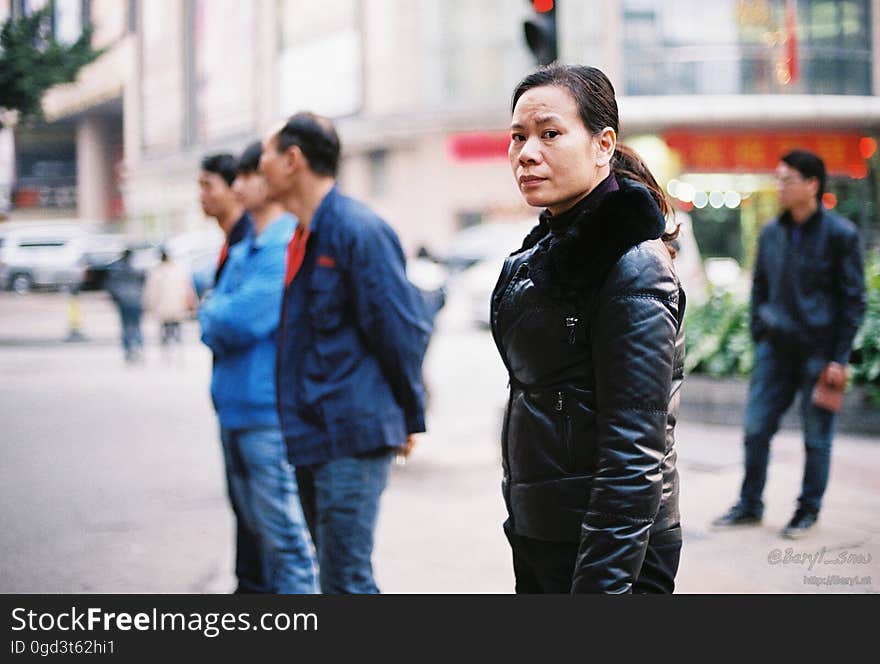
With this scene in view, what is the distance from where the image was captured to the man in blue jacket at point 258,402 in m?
3.83

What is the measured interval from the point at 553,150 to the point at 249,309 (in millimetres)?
1997

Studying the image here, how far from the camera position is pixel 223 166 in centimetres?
444

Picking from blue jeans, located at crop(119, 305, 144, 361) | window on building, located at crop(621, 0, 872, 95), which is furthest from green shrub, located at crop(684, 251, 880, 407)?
window on building, located at crop(621, 0, 872, 95)

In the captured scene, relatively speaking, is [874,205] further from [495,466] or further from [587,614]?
[587,614]

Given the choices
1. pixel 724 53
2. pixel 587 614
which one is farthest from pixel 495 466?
pixel 724 53

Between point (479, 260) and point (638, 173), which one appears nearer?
point (638, 173)

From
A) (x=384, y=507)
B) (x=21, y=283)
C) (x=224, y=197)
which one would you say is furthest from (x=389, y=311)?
(x=21, y=283)

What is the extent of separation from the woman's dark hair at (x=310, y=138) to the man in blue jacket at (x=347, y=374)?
0.12 metres

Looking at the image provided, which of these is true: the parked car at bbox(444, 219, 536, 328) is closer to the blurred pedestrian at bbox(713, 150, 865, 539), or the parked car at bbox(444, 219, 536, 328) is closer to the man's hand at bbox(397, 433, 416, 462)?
the blurred pedestrian at bbox(713, 150, 865, 539)

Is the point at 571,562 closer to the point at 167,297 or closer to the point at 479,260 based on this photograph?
the point at 167,297

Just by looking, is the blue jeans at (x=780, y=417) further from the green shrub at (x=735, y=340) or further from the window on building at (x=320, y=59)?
the window on building at (x=320, y=59)

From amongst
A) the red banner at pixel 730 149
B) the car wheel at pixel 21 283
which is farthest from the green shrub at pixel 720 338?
the red banner at pixel 730 149

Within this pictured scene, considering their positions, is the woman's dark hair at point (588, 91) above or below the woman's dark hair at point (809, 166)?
below

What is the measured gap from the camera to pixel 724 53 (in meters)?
23.1
